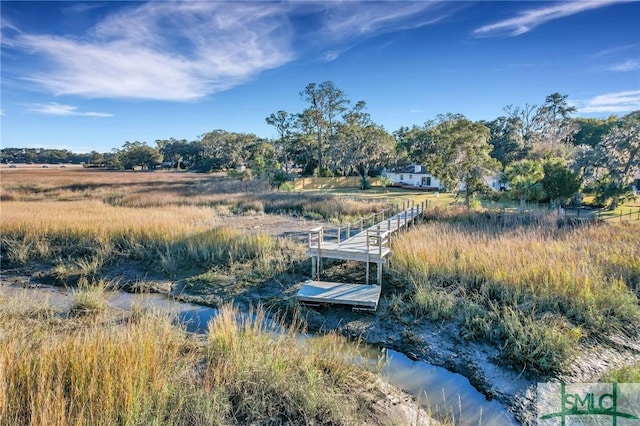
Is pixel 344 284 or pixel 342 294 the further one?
pixel 344 284

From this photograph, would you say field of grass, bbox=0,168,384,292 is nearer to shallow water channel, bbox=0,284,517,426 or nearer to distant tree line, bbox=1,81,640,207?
shallow water channel, bbox=0,284,517,426

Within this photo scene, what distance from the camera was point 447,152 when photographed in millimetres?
17406

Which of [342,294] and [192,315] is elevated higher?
[342,294]

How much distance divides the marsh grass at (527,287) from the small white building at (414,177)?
3280 cm

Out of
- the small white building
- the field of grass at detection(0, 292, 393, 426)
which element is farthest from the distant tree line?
the field of grass at detection(0, 292, 393, 426)

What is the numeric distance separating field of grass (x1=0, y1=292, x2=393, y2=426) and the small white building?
129 ft

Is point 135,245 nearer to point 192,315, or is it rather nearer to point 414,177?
point 192,315

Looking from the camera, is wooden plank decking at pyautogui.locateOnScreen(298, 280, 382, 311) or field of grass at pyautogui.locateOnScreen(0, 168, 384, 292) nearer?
Result: wooden plank decking at pyautogui.locateOnScreen(298, 280, 382, 311)

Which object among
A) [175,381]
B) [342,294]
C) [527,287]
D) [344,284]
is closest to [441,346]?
[342,294]

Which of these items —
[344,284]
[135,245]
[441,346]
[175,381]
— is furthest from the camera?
[135,245]

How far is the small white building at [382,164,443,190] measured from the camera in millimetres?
43000

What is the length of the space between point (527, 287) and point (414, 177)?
39.9 m

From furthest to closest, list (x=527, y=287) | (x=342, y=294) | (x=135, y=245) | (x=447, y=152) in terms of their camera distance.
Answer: (x=447, y=152) → (x=135, y=245) → (x=342, y=294) → (x=527, y=287)

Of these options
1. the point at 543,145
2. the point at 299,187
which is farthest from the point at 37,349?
the point at 543,145
